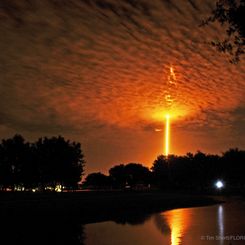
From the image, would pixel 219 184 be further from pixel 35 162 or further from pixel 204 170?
pixel 35 162

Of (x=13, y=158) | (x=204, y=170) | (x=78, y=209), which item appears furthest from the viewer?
(x=204, y=170)

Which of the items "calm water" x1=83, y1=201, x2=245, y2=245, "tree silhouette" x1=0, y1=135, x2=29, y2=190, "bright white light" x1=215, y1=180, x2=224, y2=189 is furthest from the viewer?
"bright white light" x1=215, y1=180, x2=224, y2=189

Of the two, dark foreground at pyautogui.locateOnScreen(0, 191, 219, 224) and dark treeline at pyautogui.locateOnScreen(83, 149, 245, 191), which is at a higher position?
dark treeline at pyautogui.locateOnScreen(83, 149, 245, 191)

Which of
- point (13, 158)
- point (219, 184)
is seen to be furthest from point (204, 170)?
point (13, 158)

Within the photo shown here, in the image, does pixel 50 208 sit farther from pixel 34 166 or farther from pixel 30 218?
pixel 34 166

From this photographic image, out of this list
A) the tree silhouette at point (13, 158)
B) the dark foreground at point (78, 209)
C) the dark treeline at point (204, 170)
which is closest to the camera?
the dark foreground at point (78, 209)

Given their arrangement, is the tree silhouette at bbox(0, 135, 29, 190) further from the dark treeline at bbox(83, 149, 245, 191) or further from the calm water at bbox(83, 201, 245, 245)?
the dark treeline at bbox(83, 149, 245, 191)

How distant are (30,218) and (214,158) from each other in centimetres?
13957

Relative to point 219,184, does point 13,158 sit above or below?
above

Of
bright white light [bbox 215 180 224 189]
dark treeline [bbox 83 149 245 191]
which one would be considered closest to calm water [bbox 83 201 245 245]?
dark treeline [bbox 83 149 245 191]

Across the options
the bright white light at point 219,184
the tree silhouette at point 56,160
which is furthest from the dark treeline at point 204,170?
the tree silhouette at point 56,160

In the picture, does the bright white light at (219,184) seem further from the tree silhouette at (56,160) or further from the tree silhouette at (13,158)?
the tree silhouette at (13,158)

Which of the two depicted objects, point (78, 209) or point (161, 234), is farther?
point (78, 209)

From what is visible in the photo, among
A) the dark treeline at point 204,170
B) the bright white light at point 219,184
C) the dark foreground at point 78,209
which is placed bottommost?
the dark foreground at point 78,209
